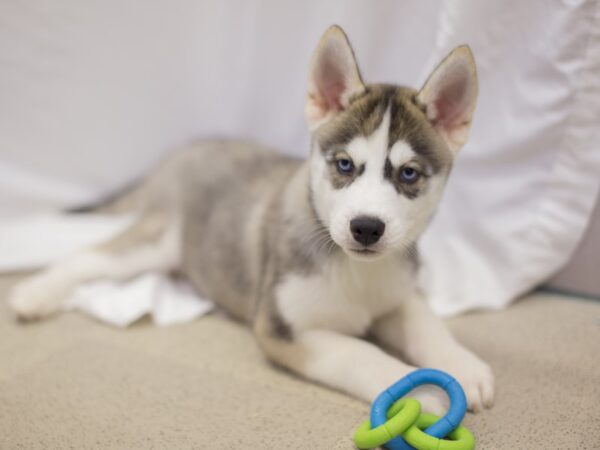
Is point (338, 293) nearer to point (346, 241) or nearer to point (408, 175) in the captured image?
point (346, 241)

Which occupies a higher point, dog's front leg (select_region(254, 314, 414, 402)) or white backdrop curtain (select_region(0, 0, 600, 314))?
white backdrop curtain (select_region(0, 0, 600, 314))

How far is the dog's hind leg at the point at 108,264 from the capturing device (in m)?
2.52

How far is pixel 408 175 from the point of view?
→ 185 cm

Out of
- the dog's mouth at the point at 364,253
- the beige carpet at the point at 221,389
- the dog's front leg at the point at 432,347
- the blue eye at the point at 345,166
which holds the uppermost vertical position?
the blue eye at the point at 345,166

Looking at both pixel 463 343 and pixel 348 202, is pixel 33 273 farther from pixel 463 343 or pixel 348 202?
pixel 463 343

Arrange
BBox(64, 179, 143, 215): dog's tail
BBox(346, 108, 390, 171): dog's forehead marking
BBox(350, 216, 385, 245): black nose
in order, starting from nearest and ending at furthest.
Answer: BBox(350, 216, 385, 245): black nose < BBox(346, 108, 390, 171): dog's forehead marking < BBox(64, 179, 143, 215): dog's tail

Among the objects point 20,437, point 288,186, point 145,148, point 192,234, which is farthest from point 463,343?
point 145,148

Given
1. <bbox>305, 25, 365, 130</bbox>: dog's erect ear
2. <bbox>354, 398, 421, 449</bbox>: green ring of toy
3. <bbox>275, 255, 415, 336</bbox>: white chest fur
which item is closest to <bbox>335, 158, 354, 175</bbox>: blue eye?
<bbox>305, 25, 365, 130</bbox>: dog's erect ear

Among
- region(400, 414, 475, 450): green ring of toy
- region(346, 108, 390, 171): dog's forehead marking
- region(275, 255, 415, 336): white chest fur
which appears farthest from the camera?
region(275, 255, 415, 336): white chest fur

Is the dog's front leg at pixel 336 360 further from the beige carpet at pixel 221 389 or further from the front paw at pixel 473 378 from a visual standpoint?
the front paw at pixel 473 378

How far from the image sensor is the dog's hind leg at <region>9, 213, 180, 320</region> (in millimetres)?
2521

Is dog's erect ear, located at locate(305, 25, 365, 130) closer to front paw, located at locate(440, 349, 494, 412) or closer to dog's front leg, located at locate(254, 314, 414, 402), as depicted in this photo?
dog's front leg, located at locate(254, 314, 414, 402)

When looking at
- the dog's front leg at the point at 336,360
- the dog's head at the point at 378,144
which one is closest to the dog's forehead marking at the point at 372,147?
the dog's head at the point at 378,144

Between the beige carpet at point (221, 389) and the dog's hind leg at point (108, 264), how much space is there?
4.4 inches
